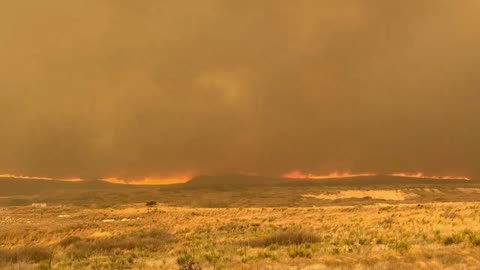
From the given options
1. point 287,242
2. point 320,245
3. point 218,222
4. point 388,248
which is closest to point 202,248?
point 287,242

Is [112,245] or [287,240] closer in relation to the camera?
[287,240]

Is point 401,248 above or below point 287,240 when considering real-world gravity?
above

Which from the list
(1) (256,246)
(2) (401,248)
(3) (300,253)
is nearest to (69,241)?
(1) (256,246)

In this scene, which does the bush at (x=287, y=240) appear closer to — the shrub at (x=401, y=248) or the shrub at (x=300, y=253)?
the shrub at (x=300, y=253)

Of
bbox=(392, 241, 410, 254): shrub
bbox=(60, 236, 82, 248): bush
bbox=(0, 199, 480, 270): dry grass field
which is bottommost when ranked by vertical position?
bbox=(60, 236, 82, 248): bush

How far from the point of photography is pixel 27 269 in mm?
22281

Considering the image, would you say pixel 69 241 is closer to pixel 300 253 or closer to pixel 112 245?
pixel 112 245

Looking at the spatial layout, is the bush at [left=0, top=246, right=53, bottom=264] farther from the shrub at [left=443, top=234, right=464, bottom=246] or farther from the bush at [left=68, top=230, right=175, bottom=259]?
the shrub at [left=443, top=234, right=464, bottom=246]

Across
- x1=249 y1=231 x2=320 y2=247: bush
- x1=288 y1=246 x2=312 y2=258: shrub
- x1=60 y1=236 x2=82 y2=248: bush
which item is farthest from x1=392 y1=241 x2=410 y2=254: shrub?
x1=60 y1=236 x2=82 y2=248: bush

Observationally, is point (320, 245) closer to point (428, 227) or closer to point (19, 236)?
point (428, 227)

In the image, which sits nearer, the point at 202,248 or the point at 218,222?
the point at 202,248

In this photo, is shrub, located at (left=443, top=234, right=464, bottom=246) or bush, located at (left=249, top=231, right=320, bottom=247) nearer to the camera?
shrub, located at (left=443, top=234, right=464, bottom=246)

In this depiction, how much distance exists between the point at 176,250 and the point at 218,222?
18.5 meters

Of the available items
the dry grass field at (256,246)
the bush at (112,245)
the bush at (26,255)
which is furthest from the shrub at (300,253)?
the bush at (26,255)
